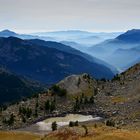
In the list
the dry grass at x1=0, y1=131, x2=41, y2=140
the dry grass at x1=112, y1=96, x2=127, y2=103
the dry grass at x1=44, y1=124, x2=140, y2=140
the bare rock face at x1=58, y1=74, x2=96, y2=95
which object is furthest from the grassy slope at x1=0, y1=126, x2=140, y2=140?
the bare rock face at x1=58, y1=74, x2=96, y2=95

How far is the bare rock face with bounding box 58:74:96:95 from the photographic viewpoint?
170 meters

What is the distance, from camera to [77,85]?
175750 millimetres

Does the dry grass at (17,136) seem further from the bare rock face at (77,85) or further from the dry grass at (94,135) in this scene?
the bare rock face at (77,85)

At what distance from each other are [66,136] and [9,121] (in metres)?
63.3

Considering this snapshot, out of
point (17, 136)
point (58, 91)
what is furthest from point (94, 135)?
point (58, 91)

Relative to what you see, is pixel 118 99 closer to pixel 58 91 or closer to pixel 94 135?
pixel 58 91

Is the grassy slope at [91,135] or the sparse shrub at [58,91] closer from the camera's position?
the grassy slope at [91,135]

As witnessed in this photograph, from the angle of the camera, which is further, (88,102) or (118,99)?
(118,99)

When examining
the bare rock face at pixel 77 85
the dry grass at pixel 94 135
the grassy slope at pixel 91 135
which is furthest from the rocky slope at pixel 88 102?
the dry grass at pixel 94 135

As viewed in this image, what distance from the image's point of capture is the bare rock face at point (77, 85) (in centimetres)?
17025

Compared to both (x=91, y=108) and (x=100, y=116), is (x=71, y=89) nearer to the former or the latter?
(x=91, y=108)

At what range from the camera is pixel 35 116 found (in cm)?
14212

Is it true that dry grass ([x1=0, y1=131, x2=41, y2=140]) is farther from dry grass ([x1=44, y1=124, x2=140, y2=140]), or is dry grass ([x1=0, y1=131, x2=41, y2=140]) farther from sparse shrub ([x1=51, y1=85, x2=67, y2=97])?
sparse shrub ([x1=51, y1=85, x2=67, y2=97])

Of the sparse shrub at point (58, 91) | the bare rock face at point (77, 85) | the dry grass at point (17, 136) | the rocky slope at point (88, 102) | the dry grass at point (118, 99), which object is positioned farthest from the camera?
the bare rock face at point (77, 85)
